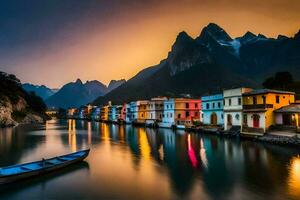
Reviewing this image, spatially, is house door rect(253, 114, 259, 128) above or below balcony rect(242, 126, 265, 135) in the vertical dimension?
above

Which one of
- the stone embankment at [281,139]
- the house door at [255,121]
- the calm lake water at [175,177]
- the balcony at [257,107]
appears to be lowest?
the calm lake water at [175,177]

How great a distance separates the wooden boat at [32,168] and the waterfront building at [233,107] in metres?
33.3

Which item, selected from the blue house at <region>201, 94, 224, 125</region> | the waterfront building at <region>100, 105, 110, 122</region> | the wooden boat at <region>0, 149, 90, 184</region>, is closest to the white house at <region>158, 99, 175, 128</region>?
the blue house at <region>201, 94, 224, 125</region>

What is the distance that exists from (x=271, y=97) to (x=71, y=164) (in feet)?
116

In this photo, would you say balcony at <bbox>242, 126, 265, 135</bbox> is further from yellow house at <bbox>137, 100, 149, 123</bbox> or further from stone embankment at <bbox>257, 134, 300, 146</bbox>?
yellow house at <bbox>137, 100, 149, 123</bbox>

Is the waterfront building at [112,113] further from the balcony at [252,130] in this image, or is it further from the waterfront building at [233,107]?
the balcony at [252,130]

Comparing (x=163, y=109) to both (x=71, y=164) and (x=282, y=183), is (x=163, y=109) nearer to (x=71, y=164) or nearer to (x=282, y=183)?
(x=71, y=164)

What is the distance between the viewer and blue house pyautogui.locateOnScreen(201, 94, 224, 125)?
6383 centimetres

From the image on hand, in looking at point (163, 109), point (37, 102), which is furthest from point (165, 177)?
point (37, 102)

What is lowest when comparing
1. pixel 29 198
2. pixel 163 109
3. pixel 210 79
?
pixel 29 198

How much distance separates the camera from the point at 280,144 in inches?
1585

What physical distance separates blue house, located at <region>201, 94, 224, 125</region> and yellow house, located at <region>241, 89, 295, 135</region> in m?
12.2

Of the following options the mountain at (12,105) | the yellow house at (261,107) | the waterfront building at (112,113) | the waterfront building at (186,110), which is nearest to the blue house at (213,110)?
the waterfront building at (186,110)

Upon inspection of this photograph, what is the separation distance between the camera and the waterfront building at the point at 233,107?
52.5 meters
